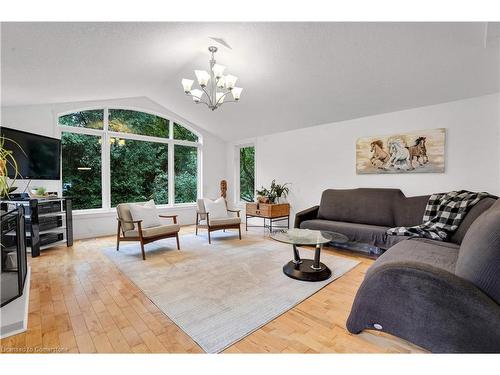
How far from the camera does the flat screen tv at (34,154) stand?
128 inches

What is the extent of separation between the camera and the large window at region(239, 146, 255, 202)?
616 cm

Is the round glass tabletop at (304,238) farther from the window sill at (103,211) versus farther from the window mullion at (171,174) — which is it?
the window mullion at (171,174)

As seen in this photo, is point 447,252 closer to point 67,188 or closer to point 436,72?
point 436,72

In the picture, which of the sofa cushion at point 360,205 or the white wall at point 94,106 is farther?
the white wall at point 94,106

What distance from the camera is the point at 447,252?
214 cm

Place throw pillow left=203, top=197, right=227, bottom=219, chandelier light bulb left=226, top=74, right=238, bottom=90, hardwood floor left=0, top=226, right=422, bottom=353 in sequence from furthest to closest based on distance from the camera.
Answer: throw pillow left=203, top=197, right=227, bottom=219
chandelier light bulb left=226, top=74, right=238, bottom=90
hardwood floor left=0, top=226, right=422, bottom=353

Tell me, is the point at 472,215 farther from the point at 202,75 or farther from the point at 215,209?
the point at 215,209

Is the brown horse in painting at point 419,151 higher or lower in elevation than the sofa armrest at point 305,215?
higher

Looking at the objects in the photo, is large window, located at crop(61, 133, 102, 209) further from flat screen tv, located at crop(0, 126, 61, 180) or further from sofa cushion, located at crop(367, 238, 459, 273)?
sofa cushion, located at crop(367, 238, 459, 273)

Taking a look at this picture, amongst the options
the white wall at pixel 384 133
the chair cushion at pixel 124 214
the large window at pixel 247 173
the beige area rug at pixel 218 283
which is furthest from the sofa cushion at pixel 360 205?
the chair cushion at pixel 124 214

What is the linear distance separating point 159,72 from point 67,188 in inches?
110

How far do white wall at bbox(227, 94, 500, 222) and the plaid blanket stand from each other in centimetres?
51

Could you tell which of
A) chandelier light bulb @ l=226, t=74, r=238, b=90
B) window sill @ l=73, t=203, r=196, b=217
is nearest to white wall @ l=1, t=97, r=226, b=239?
window sill @ l=73, t=203, r=196, b=217

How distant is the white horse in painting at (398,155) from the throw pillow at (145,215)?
12.6 ft
